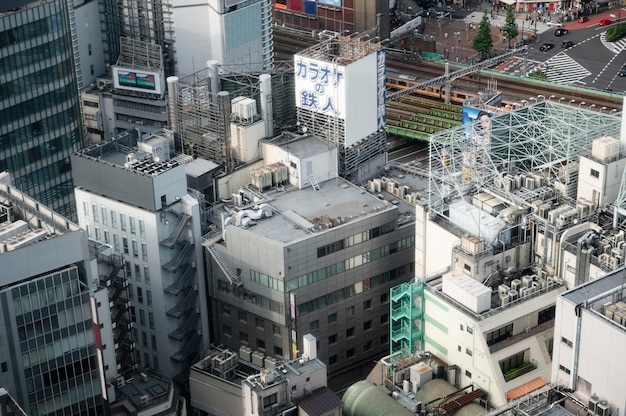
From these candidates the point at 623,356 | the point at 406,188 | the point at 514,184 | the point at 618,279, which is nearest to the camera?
the point at 623,356

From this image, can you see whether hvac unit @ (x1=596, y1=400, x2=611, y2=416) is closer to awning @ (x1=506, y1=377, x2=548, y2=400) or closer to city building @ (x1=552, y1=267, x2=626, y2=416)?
city building @ (x1=552, y1=267, x2=626, y2=416)

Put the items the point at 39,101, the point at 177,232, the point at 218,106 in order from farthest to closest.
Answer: the point at 218,106 → the point at 39,101 → the point at 177,232

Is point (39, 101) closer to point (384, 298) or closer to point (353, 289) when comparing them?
point (353, 289)

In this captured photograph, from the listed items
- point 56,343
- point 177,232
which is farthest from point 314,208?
point 56,343

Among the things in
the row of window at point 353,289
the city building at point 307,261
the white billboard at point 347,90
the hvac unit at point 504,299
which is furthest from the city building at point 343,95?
the hvac unit at point 504,299

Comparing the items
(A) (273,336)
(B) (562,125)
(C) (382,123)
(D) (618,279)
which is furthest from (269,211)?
(D) (618,279)

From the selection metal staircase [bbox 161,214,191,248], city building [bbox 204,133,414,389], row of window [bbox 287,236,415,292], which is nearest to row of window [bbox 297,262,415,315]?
city building [bbox 204,133,414,389]

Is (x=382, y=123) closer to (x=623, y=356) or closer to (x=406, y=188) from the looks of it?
(x=406, y=188)
